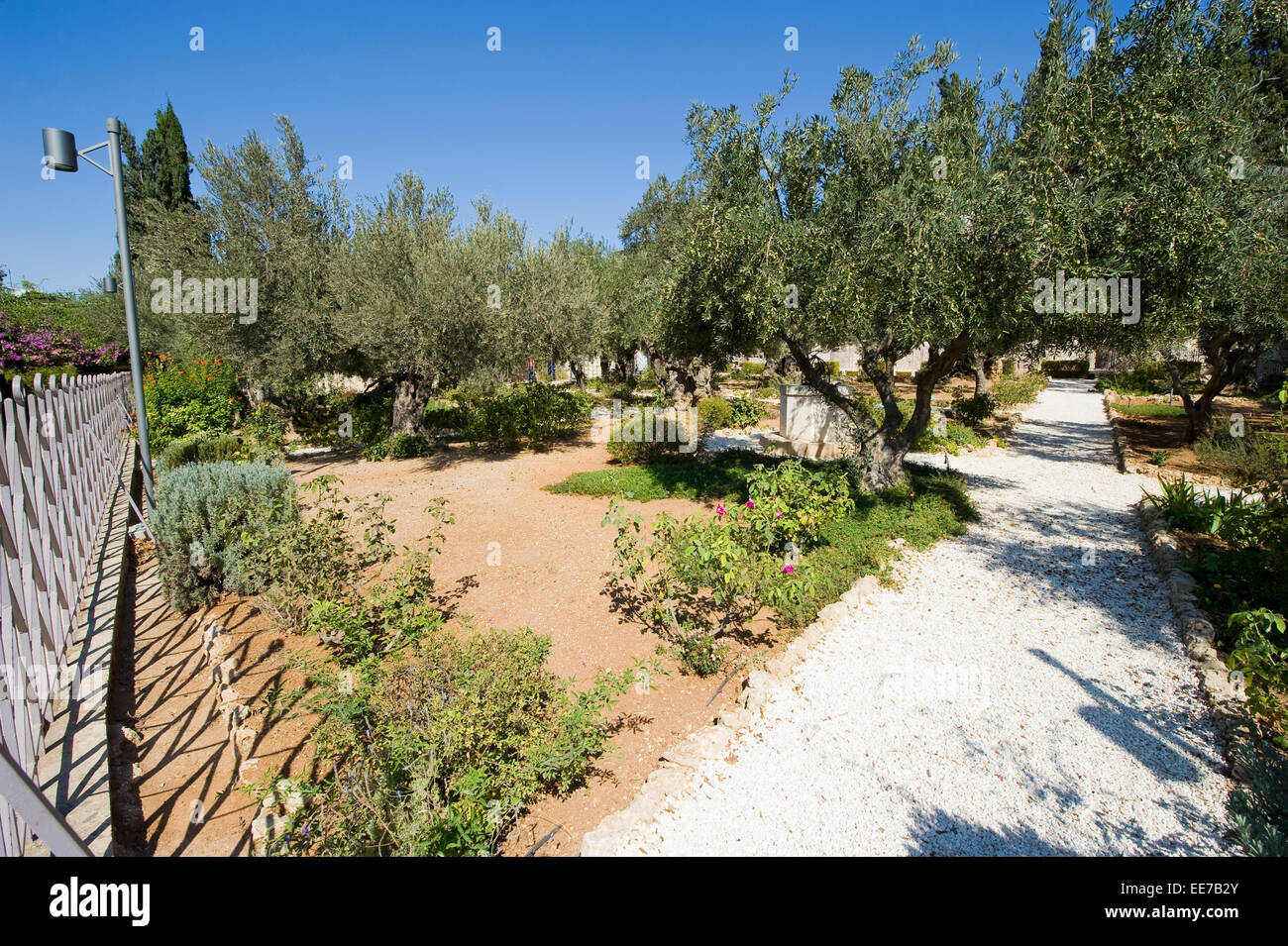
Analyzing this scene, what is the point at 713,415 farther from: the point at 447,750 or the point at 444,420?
the point at 447,750

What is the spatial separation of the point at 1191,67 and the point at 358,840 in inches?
416

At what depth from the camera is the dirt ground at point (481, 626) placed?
353cm

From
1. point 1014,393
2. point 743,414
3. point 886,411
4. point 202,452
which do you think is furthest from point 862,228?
point 1014,393

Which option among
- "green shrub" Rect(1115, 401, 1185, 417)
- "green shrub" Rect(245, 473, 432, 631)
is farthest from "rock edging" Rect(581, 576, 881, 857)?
"green shrub" Rect(1115, 401, 1185, 417)

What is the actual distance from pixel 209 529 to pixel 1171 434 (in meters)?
20.2

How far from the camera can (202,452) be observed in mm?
11203

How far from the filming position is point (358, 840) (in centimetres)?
288

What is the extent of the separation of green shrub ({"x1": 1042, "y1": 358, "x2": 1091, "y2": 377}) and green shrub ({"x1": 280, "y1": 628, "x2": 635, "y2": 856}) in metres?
36.4

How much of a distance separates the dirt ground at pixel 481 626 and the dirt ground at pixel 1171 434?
971cm

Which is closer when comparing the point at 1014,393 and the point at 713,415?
the point at 713,415
